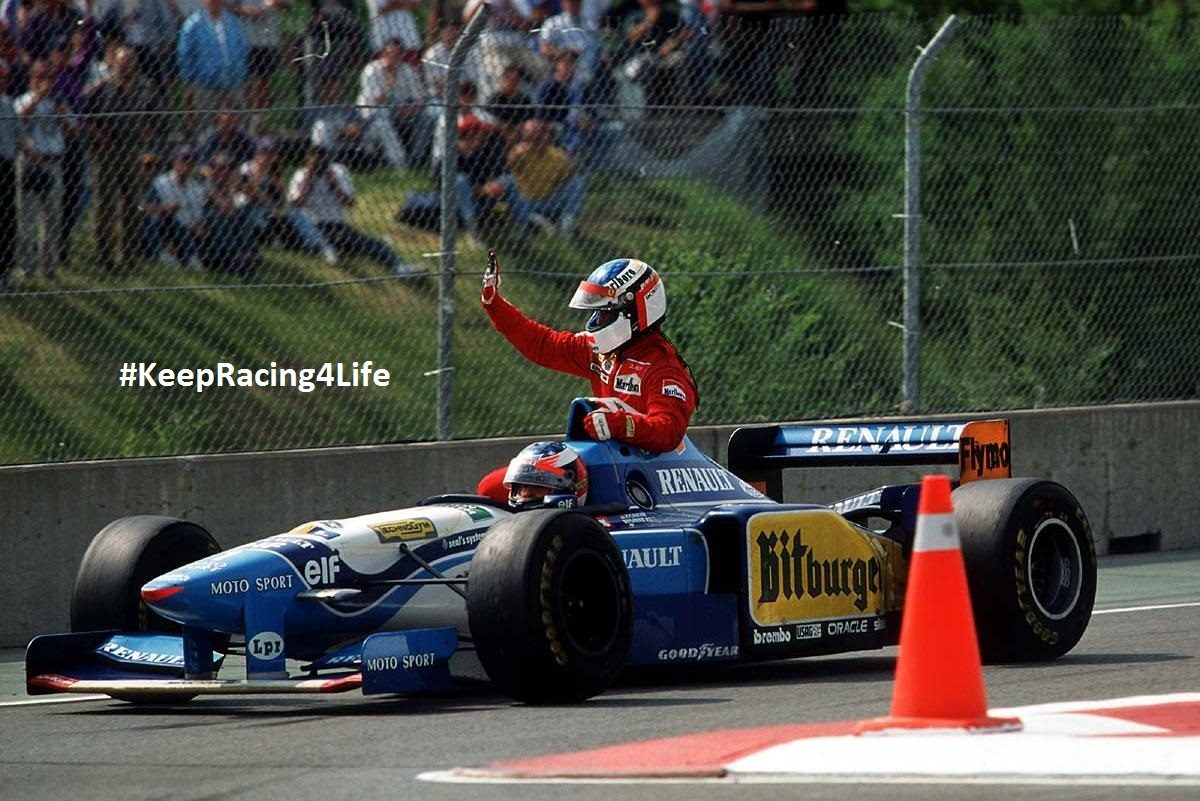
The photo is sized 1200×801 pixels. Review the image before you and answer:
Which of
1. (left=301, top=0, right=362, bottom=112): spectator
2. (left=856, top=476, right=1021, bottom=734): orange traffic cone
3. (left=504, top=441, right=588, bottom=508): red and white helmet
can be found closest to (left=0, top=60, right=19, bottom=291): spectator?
(left=301, top=0, right=362, bottom=112): spectator

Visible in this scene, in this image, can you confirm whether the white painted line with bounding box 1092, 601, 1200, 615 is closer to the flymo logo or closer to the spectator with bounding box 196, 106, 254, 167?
the flymo logo

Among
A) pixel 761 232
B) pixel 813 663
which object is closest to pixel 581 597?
pixel 813 663

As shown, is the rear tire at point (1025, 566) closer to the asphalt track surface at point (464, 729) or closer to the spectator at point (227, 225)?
the asphalt track surface at point (464, 729)

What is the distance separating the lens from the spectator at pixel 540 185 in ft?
43.0

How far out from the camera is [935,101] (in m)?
15.0

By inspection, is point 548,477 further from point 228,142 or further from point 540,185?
point 540,185

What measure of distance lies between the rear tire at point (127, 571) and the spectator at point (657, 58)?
528cm

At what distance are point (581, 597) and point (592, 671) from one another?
1.06 feet

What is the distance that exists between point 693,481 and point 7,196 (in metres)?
4.36

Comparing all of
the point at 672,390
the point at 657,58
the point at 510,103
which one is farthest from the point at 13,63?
the point at 672,390

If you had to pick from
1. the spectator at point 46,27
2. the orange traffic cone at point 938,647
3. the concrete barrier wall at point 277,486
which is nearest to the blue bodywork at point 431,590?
the orange traffic cone at point 938,647

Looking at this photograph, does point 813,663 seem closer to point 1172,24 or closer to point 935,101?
point 935,101

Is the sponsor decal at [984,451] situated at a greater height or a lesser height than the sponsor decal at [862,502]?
greater

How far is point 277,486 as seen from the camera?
39.1 ft
